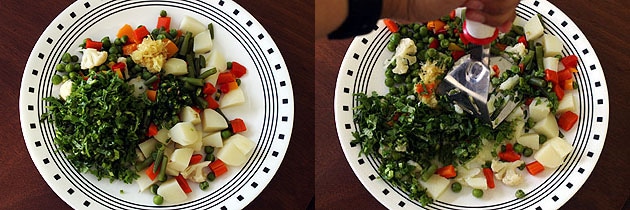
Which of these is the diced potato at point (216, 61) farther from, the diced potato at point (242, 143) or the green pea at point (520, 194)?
the green pea at point (520, 194)

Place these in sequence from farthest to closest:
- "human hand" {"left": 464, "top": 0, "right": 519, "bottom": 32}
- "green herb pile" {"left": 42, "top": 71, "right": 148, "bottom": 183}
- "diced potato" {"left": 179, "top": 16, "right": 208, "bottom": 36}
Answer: "diced potato" {"left": 179, "top": 16, "right": 208, "bottom": 36}
"green herb pile" {"left": 42, "top": 71, "right": 148, "bottom": 183}
"human hand" {"left": 464, "top": 0, "right": 519, "bottom": 32}

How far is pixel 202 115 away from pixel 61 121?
565mm

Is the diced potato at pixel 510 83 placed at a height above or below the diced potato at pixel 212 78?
below

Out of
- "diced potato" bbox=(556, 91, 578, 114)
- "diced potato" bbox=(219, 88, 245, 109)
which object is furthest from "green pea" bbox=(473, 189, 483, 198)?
"diced potato" bbox=(219, 88, 245, 109)

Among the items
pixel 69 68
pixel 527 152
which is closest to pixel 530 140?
pixel 527 152

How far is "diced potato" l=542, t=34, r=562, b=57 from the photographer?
276 centimetres

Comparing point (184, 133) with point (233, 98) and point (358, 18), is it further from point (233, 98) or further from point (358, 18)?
point (358, 18)

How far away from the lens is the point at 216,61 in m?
2.76

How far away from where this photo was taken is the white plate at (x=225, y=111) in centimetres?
266

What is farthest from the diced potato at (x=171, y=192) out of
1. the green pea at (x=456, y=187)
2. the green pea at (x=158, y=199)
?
the green pea at (x=456, y=187)

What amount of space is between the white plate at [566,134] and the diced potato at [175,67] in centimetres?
65

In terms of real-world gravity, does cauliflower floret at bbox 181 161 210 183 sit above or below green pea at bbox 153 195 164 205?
above

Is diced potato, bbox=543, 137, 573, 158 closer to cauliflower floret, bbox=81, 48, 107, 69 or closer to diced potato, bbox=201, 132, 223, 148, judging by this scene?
diced potato, bbox=201, 132, 223, 148

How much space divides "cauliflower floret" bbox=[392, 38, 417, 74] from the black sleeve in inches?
21.7
